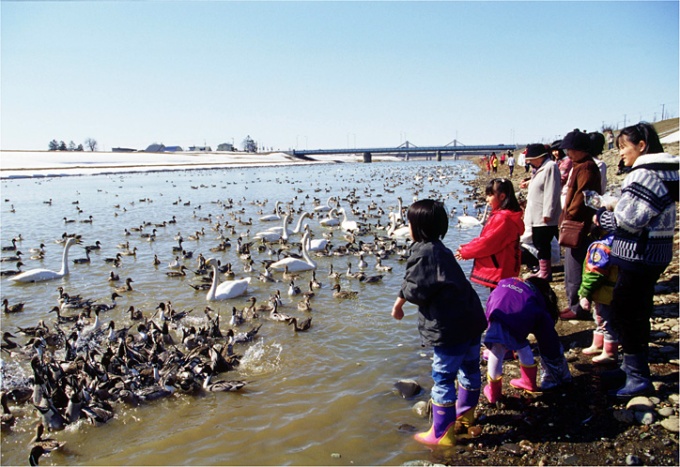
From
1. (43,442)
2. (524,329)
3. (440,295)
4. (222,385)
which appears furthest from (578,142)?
(43,442)

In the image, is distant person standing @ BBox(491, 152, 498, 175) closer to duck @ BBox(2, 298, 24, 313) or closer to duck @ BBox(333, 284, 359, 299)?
duck @ BBox(333, 284, 359, 299)

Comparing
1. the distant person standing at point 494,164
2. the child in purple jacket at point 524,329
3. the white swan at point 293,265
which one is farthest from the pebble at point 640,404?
the distant person standing at point 494,164

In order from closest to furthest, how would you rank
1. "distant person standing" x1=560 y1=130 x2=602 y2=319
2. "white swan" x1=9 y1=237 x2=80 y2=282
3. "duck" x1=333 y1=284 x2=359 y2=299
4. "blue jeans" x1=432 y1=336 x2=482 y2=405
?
"blue jeans" x1=432 y1=336 x2=482 y2=405, "distant person standing" x1=560 y1=130 x2=602 y2=319, "duck" x1=333 y1=284 x2=359 y2=299, "white swan" x1=9 y1=237 x2=80 y2=282

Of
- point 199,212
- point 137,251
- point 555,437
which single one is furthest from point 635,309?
point 199,212

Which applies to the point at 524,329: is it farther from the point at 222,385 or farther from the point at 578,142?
the point at 222,385

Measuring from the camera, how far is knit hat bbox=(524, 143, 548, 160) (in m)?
7.12

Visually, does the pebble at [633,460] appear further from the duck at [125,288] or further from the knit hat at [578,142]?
the duck at [125,288]

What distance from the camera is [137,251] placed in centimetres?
Answer: 1680

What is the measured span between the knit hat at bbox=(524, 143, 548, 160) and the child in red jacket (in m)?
1.50

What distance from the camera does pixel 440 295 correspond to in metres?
4.37

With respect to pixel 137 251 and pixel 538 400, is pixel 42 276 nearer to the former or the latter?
pixel 137 251

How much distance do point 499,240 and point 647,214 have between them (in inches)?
69.2

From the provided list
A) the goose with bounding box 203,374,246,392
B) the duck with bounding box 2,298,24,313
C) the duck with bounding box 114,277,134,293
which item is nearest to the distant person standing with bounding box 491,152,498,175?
the duck with bounding box 114,277,134,293

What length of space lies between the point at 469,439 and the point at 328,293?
Answer: 6713 millimetres
